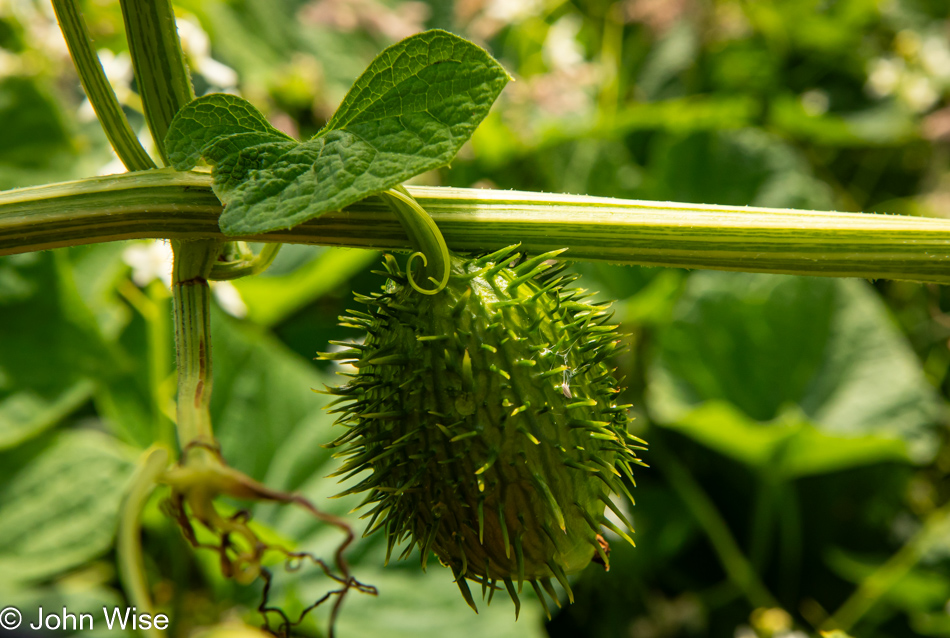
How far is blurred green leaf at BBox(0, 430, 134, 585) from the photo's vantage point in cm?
116

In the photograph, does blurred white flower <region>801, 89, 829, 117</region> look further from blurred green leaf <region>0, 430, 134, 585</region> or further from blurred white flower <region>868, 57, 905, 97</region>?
Result: blurred green leaf <region>0, 430, 134, 585</region>

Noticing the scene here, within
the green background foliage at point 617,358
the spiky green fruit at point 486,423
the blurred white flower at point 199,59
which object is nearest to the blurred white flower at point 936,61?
the green background foliage at point 617,358

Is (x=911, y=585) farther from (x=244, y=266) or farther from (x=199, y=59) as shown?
(x=199, y=59)

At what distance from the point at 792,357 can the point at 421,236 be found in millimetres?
1433

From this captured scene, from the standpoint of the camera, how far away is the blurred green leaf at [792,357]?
1.55 metres

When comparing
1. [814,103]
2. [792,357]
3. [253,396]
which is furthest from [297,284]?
[814,103]

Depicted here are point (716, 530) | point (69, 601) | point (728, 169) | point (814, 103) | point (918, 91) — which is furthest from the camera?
point (814, 103)

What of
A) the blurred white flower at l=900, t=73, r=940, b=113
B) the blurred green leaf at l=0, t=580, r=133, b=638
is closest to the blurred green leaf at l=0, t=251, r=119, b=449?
the blurred green leaf at l=0, t=580, r=133, b=638

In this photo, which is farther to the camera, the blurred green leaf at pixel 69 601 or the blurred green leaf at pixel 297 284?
the blurred green leaf at pixel 297 284

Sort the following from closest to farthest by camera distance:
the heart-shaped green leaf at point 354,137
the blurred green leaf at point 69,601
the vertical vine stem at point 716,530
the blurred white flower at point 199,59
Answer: the heart-shaped green leaf at point 354,137 → the blurred green leaf at point 69,601 → the blurred white flower at point 199,59 → the vertical vine stem at point 716,530

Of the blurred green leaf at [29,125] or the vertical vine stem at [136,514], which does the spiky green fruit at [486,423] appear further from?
the blurred green leaf at [29,125]

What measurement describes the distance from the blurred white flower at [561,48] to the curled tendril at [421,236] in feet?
5.06

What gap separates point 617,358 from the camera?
5.51 feet

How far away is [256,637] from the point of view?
0.44 meters
